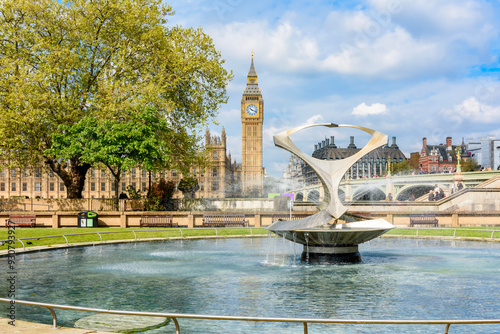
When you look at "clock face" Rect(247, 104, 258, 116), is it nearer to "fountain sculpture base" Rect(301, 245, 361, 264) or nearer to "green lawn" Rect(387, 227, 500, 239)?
"green lawn" Rect(387, 227, 500, 239)

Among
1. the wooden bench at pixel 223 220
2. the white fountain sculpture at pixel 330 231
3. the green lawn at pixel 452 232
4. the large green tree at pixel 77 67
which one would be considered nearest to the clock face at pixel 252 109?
the large green tree at pixel 77 67

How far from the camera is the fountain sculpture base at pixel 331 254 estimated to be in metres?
16.7

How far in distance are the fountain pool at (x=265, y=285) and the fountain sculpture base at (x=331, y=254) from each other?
1.44ft

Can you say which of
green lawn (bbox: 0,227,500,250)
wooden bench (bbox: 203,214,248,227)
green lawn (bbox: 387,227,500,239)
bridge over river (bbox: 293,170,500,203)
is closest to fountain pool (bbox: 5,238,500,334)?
green lawn (bbox: 0,227,500,250)

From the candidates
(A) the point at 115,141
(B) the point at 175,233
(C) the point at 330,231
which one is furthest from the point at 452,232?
(A) the point at 115,141

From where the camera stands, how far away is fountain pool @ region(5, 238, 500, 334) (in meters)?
9.41

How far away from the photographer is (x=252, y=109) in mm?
173375

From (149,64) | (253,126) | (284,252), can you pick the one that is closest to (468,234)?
(284,252)

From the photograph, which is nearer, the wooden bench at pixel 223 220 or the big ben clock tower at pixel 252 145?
the wooden bench at pixel 223 220

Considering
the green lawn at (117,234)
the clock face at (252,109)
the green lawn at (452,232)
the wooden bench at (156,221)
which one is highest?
the clock face at (252,109)

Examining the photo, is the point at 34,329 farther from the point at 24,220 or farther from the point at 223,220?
the point at 24,220

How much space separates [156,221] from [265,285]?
2085 cm

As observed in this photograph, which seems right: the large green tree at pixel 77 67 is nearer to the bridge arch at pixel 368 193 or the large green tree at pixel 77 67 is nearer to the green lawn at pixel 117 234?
the green lawn at pixel 117 234

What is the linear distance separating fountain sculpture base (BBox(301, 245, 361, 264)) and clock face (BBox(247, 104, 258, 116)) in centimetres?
15544
